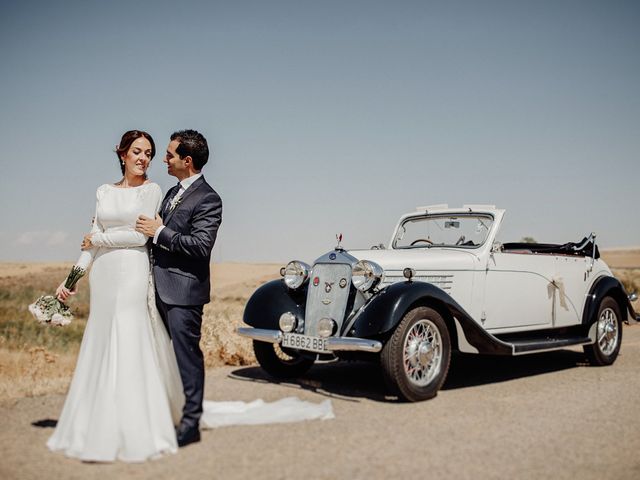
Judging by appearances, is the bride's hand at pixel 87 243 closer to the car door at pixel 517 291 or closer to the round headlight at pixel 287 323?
the round headlight at pixel 287 323

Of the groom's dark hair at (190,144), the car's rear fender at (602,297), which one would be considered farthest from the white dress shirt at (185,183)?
the car's rear fender at (602,297)

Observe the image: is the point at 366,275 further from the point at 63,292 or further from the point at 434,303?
the point at 63,292

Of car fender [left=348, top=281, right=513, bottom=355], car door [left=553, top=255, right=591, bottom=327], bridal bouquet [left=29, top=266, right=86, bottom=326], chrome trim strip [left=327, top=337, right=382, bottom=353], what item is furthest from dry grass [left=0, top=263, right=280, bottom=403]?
car door [left=553, top=255, right=591, bottom=327]

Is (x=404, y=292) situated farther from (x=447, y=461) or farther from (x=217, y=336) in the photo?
(x=217, y=336)

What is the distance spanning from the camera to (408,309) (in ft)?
19.0

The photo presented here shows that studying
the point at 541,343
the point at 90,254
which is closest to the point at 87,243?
the point at 90,254

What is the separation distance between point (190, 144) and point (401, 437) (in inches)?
103

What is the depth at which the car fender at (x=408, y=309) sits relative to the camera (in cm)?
560

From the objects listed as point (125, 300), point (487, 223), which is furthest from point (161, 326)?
point (487, 223)

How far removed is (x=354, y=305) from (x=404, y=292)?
0.63 meters

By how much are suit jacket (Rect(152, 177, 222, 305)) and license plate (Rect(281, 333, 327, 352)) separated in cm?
144

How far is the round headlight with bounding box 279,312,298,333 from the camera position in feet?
20.4

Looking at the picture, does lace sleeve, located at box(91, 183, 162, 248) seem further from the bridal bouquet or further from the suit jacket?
the bridal bouquet

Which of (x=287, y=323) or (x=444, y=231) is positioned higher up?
(x=444, y=231)
